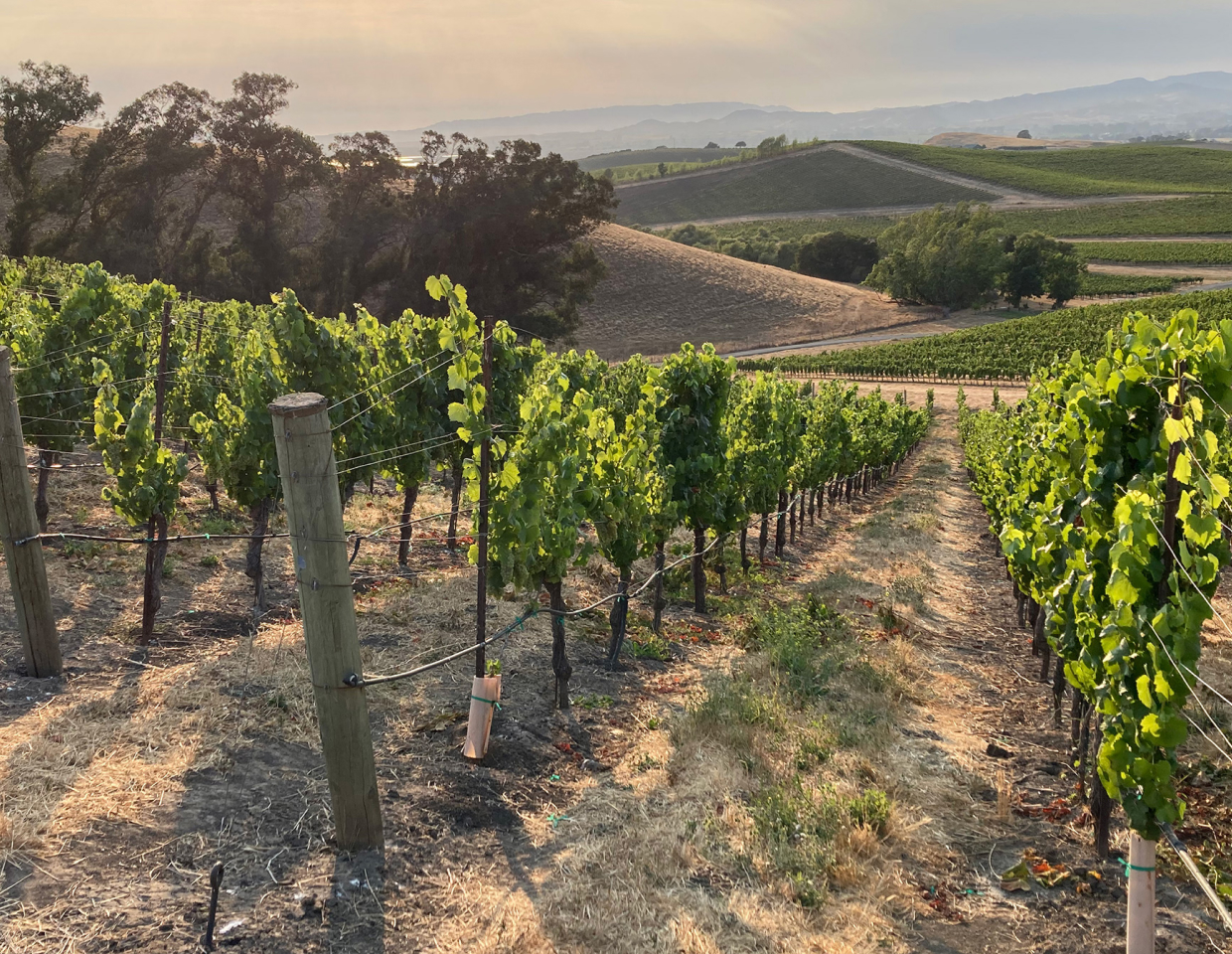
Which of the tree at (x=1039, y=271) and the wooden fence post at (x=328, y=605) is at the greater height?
the tree at (x=1039, y=271)

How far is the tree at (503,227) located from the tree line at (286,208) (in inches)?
3.3

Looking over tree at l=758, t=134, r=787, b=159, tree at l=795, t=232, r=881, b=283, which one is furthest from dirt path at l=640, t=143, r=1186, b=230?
tree at l=795, t=232, r=881, b=283

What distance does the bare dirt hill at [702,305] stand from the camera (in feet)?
230

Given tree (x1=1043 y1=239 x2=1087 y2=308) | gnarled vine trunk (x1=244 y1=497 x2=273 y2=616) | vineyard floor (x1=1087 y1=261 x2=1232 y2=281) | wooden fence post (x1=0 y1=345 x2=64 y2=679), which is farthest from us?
vineyard floor (x1=1087 y1=261 x2=1232 y2=281)

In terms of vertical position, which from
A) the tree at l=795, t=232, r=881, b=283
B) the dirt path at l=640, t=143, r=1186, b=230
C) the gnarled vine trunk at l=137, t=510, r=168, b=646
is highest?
the dirt path at l=640, t=143, r=1186, b=230

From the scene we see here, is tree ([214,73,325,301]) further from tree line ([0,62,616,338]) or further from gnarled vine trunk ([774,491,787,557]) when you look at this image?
gnarled vine trunk ([774,491,787,557])

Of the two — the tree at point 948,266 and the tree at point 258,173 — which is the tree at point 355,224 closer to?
the tree at point 258,173

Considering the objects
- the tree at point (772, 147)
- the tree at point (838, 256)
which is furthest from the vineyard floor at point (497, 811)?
the tree at point (772, 147)

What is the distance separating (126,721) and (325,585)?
3193mm

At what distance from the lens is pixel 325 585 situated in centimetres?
582

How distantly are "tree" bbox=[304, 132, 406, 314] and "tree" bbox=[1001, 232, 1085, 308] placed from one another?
63135 millimetres

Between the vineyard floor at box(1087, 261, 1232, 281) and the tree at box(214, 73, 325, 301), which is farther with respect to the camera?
the vineyard floor at box(1087, 261, 1232, 281)

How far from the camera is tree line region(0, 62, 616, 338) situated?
44438 mm

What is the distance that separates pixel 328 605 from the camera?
230 inches
